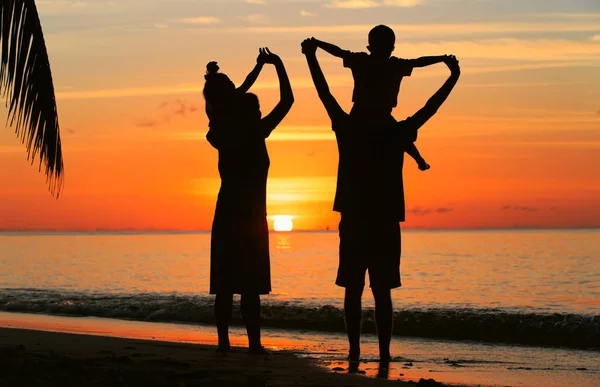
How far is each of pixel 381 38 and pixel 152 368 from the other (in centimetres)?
302

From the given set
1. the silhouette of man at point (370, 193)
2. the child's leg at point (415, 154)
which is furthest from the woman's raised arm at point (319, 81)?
the child's leg at point (415, 154)

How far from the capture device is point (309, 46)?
6.50 meters

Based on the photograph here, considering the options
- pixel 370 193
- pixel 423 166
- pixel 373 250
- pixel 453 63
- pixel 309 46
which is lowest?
pixel 373 250

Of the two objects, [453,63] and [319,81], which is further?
[319,81]

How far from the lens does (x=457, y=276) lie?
25.5 meters

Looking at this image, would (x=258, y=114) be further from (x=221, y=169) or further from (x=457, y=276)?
(x=457, y=276)

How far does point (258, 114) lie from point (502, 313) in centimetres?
878

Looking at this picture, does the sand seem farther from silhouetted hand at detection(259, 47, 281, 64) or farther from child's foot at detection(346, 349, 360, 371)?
silhouetted hand at detection(259, 47, 281, 64)

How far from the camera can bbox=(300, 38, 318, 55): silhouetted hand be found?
6.50m

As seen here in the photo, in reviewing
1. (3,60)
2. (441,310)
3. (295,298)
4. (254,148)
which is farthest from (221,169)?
(295,298)

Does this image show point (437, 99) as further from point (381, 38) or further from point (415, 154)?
point (381, 38)

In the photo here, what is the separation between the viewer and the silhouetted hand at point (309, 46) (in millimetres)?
6496

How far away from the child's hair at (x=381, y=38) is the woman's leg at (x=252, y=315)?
7.60 feet

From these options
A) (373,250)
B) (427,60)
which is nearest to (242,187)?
(373,250)
